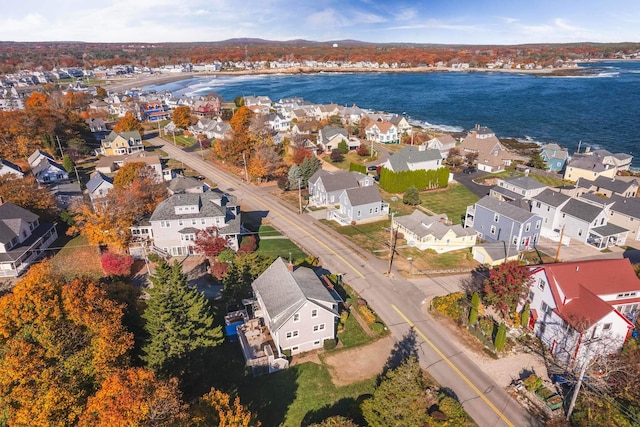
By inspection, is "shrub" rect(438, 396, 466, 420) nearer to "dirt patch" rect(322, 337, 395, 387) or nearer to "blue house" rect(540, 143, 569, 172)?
"dirt patch" rect(322, 337, 395, 387)

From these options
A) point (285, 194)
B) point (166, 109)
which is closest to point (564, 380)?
point (285, 194)

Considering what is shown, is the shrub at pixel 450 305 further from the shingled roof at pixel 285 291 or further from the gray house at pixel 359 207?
the gray house at pixel 359 207

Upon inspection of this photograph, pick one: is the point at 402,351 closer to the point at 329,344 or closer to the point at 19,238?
the point at 329,344

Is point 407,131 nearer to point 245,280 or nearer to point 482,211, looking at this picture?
point 482,211

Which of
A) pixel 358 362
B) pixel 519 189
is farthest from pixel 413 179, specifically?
pixel 358 362

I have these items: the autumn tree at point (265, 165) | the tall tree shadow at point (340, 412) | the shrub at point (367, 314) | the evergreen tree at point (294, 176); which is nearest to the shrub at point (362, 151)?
the autumn tree at point (265, 165)
